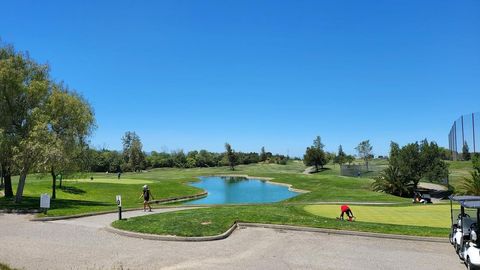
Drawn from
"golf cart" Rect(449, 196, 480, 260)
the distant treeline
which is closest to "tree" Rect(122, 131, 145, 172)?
the distant treeline

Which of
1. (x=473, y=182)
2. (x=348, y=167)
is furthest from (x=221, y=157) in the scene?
(x=473, y=182)

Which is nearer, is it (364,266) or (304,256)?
(364,266)

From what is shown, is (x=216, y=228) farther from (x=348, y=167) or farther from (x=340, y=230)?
(x=348, y=167)

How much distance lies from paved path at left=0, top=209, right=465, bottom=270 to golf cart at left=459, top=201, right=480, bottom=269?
0.67 m

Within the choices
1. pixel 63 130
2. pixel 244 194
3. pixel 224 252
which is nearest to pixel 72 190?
pixel 63 130

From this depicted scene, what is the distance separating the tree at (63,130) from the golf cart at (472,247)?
24.6 m

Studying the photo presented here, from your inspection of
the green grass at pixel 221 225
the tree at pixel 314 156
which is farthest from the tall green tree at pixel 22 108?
the tree at pixel 314 156

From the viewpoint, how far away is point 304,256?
1365 centimetres

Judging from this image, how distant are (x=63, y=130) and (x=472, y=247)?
28.7 metres

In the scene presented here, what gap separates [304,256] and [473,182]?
2441 cm

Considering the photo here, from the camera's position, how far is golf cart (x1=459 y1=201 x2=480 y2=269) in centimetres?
1105

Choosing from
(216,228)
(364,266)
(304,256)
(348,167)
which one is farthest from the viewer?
(348,167)

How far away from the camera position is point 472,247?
37.3 ft

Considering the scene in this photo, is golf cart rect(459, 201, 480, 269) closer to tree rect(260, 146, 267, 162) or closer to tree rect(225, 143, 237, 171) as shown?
tree rect(225, 143, 237, 171)
